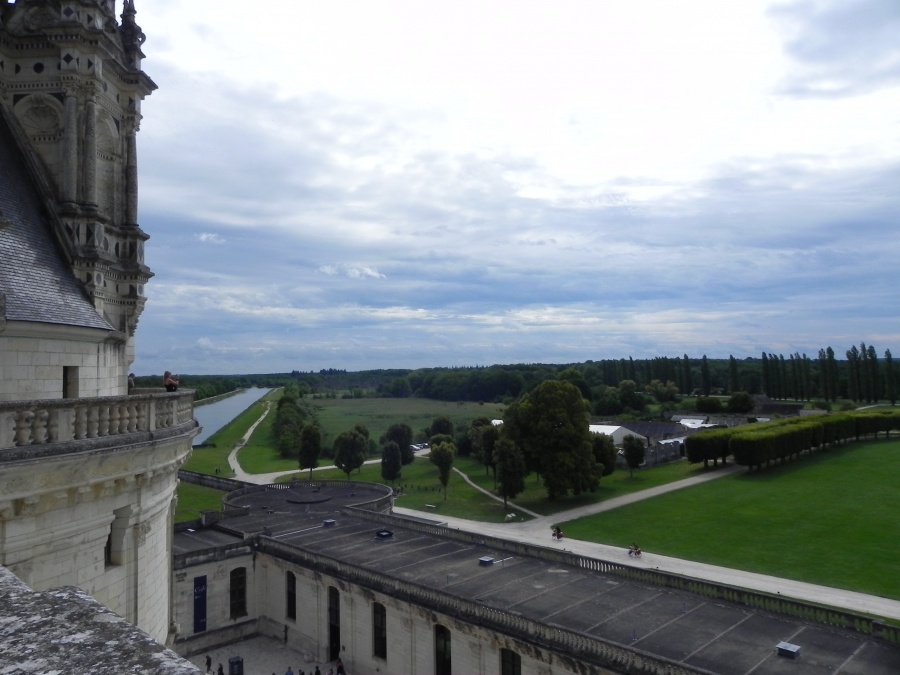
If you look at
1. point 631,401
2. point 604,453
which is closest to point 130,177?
point 604,453

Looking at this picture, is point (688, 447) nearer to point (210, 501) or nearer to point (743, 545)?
point (743, 545)

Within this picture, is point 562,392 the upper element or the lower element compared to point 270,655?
upper

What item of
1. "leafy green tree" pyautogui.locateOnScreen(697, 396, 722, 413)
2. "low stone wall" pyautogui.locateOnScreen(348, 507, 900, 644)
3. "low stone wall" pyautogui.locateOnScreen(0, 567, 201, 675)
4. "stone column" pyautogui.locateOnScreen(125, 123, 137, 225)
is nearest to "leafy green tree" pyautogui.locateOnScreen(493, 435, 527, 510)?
"low stone wall" pyautogui.locateOnScreen(348, 507, 900, 644)

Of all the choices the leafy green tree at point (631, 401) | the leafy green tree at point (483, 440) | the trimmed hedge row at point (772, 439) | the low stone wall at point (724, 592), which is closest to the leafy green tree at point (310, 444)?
the leafy green tree at point (483, 440)

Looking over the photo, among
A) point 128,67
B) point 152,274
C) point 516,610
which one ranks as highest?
point 128,67

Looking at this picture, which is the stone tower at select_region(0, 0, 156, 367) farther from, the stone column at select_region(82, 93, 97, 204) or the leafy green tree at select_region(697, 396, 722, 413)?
the leafy green tree at select_region(697, 396, 722, 413)

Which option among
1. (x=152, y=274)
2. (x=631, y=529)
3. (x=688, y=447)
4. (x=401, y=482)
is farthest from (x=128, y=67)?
(x=688, y=447)

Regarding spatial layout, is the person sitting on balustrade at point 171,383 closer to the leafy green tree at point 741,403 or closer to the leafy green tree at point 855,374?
the leafy green tree at point 741,403
